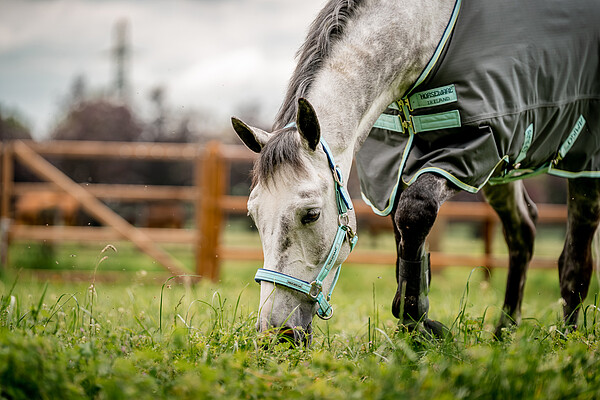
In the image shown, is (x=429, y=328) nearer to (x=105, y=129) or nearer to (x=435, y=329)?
(x=435, y=329)

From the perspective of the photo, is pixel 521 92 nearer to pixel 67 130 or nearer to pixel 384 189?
pixel 384 189

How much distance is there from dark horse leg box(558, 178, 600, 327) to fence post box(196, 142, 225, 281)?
4416 mm

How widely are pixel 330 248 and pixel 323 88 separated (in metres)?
0.69

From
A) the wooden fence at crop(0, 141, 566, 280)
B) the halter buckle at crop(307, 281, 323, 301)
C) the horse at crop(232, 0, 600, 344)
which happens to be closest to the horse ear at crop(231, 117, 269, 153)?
the horse at crop(232, 0, 600, 344)

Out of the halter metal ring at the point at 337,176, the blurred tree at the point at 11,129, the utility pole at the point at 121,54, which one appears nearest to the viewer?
the halter metal ring at the point at 337,176

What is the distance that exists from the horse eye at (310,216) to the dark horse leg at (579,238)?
1.65 metres

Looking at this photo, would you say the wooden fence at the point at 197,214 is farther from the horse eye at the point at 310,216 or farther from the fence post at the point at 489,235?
the horse eye at the point at 310,216

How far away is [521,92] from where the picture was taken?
2402 millimetres

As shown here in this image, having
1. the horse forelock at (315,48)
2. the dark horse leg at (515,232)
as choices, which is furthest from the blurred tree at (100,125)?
the horse forelock at (315,48)

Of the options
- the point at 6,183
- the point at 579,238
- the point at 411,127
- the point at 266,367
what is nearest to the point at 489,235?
the point at 579,238

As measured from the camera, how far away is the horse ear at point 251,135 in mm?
2180

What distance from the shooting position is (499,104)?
233 cm

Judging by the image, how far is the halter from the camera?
1.96m

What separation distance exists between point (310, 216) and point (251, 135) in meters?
0.46
